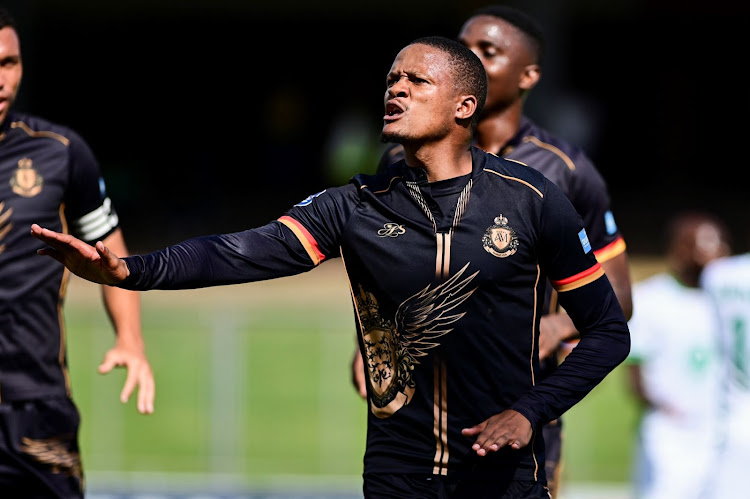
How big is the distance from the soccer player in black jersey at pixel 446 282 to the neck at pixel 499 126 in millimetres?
1249

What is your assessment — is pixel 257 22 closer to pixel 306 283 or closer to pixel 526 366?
pixel 306 283

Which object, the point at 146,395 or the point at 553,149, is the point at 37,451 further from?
the point at 553,149

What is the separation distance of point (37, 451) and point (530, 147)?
91.4 inches

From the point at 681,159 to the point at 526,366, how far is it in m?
22.1

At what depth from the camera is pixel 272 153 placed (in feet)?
81.5

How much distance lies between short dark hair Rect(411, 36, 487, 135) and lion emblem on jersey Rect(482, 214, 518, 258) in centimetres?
39

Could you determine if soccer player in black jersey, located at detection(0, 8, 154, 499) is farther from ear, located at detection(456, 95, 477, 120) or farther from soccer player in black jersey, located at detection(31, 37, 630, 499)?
ear, located at detection(456, 95, 477, 120)

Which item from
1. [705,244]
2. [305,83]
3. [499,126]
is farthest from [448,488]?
[305,83]

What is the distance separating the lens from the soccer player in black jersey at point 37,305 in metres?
5.25

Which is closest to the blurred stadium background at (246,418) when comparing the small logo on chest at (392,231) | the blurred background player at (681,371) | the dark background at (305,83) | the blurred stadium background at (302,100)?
the blurred background player at (681,371)

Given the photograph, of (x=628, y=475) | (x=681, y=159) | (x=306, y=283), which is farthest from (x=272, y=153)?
(x=628, y=475)

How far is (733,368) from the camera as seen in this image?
749 centimetres

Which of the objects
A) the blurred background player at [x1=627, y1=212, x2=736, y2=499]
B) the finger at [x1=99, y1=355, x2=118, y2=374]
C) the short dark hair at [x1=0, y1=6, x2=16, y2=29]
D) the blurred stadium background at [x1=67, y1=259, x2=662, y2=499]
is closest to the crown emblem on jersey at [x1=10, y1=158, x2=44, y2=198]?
the short dark hair at [x1=0, y1=6, x2=16, y2=29]

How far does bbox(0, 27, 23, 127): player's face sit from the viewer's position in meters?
5.16
